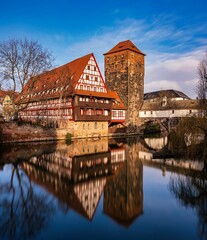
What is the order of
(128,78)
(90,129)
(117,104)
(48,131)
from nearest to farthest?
(48,131) → (90,129) → (117,104) → (128,78)

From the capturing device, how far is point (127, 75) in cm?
3744

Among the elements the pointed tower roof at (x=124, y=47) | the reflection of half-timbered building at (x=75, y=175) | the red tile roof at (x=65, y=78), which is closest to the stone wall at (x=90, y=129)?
the red tile roof at (x=65, y=78)

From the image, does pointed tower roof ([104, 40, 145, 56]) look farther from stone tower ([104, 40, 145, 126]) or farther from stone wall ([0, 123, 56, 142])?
stone wall ([0, 123, 56, 142])

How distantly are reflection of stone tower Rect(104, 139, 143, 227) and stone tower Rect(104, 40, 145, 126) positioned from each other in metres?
26.0

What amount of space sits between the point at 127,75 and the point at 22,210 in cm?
3235

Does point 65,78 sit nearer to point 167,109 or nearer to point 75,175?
point 167,109

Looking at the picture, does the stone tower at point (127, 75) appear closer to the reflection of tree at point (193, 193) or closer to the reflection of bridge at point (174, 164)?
the reflection of bridge at point (174, 164)

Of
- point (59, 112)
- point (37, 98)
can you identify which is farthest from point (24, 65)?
point (37, 98)

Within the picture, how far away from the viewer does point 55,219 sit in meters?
6.78

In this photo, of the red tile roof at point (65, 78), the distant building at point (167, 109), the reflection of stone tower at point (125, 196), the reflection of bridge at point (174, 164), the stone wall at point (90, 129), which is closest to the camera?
the reflection of stone tower at point (125, 196)

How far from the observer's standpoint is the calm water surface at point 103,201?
6.13 meters

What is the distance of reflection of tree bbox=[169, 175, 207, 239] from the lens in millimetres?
6761

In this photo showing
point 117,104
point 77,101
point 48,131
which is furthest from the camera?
point 117,104

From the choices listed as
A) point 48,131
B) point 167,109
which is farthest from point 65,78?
point 167,109
